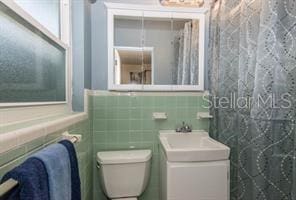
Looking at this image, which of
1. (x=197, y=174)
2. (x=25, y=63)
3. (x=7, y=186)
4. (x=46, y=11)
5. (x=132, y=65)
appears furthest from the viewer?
(x=132, y=65)

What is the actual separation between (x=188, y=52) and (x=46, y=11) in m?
1.20

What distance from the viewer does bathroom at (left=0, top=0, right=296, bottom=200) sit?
2.66 feet

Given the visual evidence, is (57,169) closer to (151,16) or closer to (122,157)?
(122,157)

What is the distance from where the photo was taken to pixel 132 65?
188 centimetres

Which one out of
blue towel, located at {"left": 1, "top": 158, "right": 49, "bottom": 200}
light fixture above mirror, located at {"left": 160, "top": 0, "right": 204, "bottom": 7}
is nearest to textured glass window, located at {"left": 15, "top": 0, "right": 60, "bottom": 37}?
blue towel, located at {"left": 1, "top": 158, "right": 49, "bottom": 200}

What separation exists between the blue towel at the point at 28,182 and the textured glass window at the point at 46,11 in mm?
791

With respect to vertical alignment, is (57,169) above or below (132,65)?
below

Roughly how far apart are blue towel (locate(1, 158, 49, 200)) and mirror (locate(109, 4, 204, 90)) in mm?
1343

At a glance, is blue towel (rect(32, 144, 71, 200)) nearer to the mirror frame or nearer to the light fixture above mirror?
the mirror frame

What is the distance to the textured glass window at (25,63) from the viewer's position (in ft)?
2.58

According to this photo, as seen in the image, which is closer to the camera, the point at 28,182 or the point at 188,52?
the point at 28,182

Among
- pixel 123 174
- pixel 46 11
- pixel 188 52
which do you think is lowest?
pixel 123 174

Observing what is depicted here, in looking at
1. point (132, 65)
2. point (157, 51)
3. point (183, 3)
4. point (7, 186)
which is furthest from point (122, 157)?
point (183, 3)

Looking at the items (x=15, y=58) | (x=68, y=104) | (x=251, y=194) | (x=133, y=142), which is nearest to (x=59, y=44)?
(x=68, y=104)
